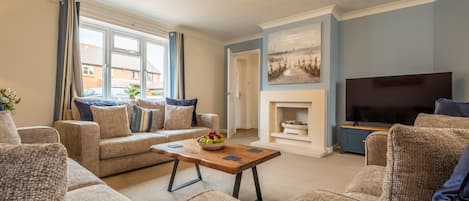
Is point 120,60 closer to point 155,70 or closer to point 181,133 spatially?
point 155,70

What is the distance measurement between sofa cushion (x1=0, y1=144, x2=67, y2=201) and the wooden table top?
3.77ft

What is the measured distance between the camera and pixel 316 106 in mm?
3734

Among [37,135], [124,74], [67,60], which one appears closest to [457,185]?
[37,135]

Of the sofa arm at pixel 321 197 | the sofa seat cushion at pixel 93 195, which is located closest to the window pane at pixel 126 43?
the sofa seat cushion at pixel 93 195

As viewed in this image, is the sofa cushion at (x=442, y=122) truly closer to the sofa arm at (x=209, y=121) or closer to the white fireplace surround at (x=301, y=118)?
the white fireplace surround at (x=301, y=118)

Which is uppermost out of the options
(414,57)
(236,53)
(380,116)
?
(236,53)

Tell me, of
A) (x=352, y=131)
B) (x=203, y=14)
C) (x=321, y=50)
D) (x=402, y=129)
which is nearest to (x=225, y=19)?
(x=203, y=14)

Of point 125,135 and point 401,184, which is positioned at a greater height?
point 401,184

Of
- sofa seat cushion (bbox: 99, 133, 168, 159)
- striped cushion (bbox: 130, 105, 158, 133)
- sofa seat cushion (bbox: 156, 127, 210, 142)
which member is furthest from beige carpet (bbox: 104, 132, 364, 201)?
striped cushion (bbox: 130, 105, 158, 133)

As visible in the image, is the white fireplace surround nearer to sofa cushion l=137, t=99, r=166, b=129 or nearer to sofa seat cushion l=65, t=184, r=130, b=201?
sofa cushion l=137, t=99, r=166, b=129

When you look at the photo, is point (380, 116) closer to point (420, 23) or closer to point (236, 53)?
point (420, 23)

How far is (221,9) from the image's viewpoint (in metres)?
3.71

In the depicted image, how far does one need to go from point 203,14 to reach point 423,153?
3.79 m

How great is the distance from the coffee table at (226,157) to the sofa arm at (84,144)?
0.78 m
